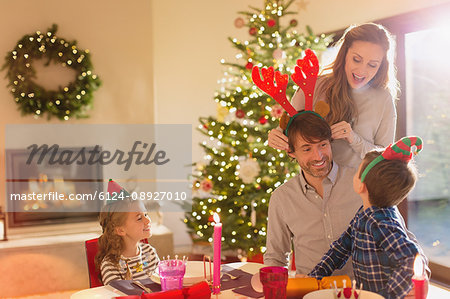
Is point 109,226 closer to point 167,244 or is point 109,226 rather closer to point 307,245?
point 307,245

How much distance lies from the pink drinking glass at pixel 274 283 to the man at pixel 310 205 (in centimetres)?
52

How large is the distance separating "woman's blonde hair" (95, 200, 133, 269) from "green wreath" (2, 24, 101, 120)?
2966mm

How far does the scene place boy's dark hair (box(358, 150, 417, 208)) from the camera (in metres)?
1.48

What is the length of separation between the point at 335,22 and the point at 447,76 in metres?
1.15

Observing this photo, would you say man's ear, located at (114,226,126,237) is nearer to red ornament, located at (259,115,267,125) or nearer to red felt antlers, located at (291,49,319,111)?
red felt antlers, located at (291,49,319,111)

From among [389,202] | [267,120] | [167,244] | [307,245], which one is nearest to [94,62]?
[167,244]

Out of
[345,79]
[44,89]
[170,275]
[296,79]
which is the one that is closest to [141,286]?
[170,275]

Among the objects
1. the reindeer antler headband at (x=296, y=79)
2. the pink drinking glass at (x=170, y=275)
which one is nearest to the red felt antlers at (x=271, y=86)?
the reindeer antler headband at (x=296, y=79)

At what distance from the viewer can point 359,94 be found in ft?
7.36

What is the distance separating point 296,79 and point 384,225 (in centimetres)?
75

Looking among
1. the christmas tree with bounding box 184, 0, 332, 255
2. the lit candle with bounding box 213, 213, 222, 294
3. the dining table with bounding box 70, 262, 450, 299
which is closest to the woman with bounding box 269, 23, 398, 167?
the dining table with bounding box 70, 262, 450, 299

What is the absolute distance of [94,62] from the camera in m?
5.33

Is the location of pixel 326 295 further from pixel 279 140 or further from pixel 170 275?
pixel 279 140

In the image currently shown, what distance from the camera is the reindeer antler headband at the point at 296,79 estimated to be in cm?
192
